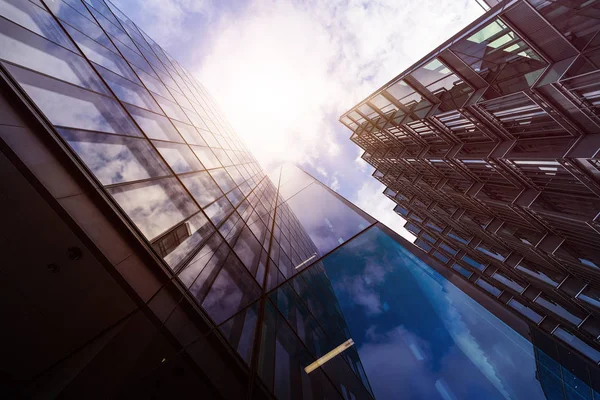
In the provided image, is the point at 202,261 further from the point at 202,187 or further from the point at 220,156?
the point at 220,156

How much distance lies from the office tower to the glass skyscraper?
3425 millimetres

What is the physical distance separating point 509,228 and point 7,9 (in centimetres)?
3111

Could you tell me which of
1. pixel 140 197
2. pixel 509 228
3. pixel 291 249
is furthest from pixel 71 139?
pixel 509 228

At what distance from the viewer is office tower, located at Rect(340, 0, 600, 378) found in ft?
33.9

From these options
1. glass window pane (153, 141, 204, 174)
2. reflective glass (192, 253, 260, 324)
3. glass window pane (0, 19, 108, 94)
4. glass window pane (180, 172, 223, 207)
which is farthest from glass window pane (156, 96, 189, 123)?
reflective glass (192, 253, 260, 324)

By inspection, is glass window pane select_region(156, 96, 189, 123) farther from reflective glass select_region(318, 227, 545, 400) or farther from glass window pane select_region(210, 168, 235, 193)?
reflective glass select_region(318, 227, 545, 400)

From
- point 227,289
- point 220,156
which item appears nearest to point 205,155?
point 220,156

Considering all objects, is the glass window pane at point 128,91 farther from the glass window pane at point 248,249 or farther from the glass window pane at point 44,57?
the glass window pane at point 248,249

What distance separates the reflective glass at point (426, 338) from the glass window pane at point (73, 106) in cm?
858

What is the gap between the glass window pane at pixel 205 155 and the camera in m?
12.3

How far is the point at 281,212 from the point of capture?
22.7 meters

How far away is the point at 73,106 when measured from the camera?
5719 mm

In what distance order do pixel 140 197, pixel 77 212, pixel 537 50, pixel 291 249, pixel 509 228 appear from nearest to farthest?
1. pixel 77 212
2. pixel 140 197
3. pixel 537 50
4. pixel 291 249
5. pixel 509 228

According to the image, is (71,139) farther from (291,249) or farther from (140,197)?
(291,249)
